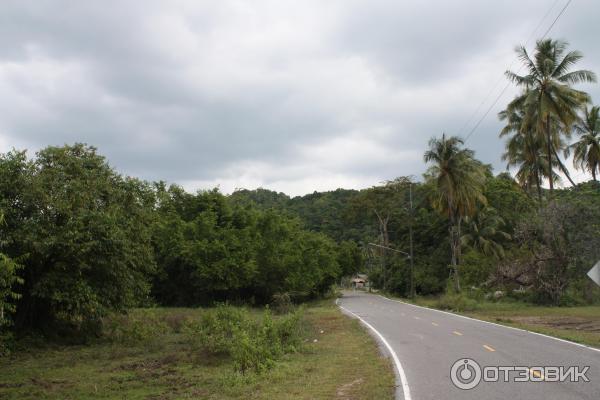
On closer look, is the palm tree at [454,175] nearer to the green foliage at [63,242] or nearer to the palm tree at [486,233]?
the palm tree at [486,233]

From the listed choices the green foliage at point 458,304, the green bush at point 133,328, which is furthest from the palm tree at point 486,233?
the green bush at point 133,328

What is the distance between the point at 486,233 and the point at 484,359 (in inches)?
1999

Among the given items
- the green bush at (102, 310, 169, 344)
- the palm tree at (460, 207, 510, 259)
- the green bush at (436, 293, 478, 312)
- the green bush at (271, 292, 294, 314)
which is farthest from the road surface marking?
the palm tree at (460, 207, 510, 259)

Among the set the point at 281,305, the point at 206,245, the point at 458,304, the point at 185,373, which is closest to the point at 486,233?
the point at 458,304

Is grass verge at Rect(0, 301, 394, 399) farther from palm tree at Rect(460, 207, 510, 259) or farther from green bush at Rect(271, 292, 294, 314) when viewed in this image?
palm tree at Rect(460, 207, 510, 259)

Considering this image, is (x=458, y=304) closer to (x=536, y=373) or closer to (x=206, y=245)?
(x=206, y=245)

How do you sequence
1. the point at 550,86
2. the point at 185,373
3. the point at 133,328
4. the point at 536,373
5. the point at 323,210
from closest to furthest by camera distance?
the point at 536,373 < the point at 185,373 < the point at 133,328 < the point at 550,86 < the point at 323,210

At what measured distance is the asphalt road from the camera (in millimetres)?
9469

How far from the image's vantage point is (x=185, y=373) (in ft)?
49.2

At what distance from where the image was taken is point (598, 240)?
37219 millimetres

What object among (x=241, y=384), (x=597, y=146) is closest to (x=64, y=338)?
(x=241, y=384)

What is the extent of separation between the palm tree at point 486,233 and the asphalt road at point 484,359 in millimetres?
39821

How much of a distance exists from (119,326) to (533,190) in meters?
63.3

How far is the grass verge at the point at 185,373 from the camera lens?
10867 millimetres
